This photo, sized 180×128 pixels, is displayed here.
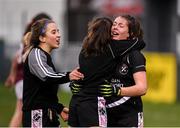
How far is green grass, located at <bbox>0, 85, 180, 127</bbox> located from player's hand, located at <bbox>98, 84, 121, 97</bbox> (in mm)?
5471

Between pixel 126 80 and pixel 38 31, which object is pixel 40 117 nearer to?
pixel 38 31

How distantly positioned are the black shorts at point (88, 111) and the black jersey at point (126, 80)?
254 millimetres

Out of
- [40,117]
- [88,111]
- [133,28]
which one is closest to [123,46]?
[133,28]

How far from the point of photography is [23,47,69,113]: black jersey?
8.12 meters

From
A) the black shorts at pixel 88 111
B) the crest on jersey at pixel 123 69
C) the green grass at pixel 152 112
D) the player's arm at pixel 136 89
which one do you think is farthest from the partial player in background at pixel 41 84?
the green grass at pixel 152 112

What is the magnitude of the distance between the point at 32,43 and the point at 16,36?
2168cm

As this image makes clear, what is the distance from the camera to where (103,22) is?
7750 mm

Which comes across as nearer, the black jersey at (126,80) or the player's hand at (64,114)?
the black jersey at (126,80)

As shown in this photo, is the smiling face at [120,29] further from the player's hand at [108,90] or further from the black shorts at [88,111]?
the black shorts at [88,111]

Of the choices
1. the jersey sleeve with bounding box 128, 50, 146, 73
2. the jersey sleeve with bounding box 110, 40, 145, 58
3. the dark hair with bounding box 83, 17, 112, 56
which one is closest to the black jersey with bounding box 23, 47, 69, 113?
the dark hair with bounding box 83, 17, 112, 56

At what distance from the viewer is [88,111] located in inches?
301

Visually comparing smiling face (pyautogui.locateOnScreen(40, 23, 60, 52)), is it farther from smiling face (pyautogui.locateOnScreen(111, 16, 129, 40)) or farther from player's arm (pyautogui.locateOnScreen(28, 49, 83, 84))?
smiling face (pyautogui.locateOnScreen(111, 16, 129, 40))

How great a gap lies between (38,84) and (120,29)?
3.50ft

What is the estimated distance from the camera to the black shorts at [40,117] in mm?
8266
